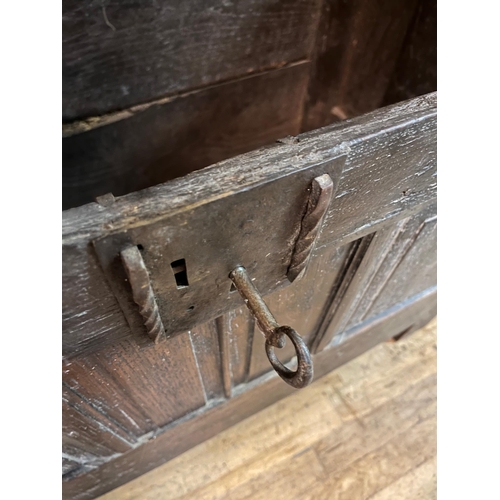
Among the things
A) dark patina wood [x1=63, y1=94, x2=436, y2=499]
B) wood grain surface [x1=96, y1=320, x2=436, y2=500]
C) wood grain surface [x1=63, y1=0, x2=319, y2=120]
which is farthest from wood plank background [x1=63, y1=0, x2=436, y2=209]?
wood grain surface [x1=96, y1=320, x2=436, y2=500]

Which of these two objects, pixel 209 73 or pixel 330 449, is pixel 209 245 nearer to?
pixel 209 73

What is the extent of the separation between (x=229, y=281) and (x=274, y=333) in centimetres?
10

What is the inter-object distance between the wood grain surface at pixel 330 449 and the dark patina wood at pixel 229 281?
10 cm

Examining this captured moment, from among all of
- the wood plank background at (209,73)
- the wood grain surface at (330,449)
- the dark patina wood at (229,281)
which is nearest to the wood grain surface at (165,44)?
the wood plank background at (209,73)

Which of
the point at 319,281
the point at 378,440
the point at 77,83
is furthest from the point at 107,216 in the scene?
the point at 378,440

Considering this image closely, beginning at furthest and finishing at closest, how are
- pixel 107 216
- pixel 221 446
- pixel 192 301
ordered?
pixel 221 446 < pixel 192 301 < pixel 107 216

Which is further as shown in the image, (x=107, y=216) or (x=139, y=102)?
(x=139, y=102)

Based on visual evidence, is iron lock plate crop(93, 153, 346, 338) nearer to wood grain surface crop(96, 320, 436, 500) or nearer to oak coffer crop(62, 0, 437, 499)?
oak coffer crop(62, 0, 437, 499)

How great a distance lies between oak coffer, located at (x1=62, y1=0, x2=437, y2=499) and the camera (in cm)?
44

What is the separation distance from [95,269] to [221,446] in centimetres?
101

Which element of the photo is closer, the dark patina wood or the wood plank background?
the dark patina wood

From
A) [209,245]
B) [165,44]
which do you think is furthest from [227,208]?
[165,44]

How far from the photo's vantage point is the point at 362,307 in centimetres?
103

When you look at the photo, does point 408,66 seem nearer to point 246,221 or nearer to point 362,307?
point 362,307
